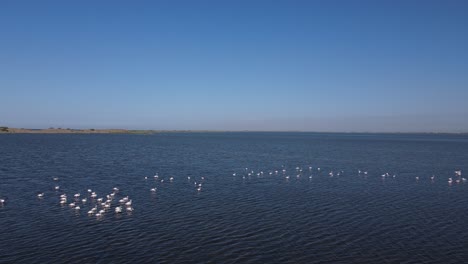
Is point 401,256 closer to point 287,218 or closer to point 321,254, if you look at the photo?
point 321,254

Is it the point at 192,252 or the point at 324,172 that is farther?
the point at 324,172

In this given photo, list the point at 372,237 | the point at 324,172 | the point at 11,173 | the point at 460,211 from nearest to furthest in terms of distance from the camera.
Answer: the point at 372,237 < the point at 460,211 < the point at 11,173 < the point at 324,172

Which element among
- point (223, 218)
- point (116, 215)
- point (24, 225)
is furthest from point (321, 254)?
point (24, 225)

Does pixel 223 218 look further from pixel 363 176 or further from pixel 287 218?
pixel 363 176

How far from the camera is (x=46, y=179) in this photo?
41688mm

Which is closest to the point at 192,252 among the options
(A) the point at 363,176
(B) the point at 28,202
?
(B) the point at 28,202

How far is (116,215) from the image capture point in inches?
1049

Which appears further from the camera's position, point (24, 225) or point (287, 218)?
point (287, 218)

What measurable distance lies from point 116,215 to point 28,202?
8.78m

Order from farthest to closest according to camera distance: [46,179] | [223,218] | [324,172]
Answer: [324,172] < [46,179] < [223,218]

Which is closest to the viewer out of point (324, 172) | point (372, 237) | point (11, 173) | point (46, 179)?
point (372, 237)

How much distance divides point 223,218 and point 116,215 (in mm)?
7915

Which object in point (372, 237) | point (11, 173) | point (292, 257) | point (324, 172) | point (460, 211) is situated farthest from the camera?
point (324, 172)

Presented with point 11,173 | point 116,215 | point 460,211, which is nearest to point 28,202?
point 116,215
